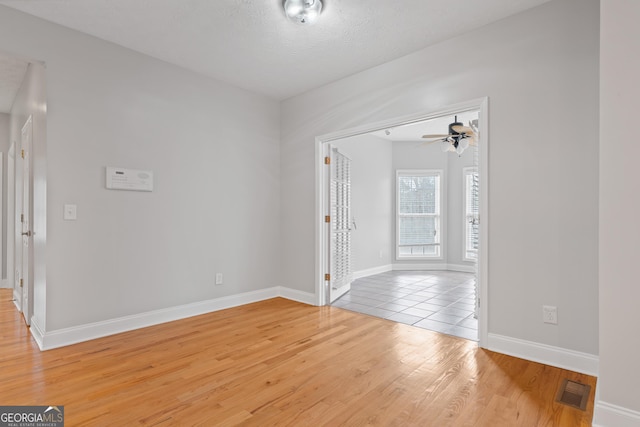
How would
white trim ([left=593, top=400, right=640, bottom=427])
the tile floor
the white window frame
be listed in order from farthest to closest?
the white window frame, the tile floor, white trim ([left=593, top=400, right=640, bottom=427])

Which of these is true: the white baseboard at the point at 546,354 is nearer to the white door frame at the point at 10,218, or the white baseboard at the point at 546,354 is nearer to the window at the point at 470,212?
the window at the point at 470,212

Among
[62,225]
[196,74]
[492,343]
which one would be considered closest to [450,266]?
[492,343]

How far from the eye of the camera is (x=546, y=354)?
2486 millimetres

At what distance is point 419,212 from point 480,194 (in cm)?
460

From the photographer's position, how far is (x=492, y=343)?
9.00 ft

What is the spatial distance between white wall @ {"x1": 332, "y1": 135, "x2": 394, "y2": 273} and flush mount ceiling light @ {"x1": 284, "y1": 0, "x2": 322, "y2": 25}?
302 centimetres

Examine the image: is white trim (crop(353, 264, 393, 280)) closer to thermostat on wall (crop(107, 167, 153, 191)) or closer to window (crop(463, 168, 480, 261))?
window (crop(463, 168, 480, 261))

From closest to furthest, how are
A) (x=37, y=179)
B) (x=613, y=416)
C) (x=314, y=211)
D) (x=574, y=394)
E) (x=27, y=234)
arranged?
(x=613, y=416), (x=574, y=394), (x=37, y=179), (x=27, y=234), (x=314, y=211)

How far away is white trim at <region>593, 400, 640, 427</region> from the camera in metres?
1.65

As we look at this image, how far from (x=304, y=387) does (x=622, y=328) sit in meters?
1.80

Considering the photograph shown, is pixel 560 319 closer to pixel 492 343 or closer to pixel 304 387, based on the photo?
pixel 492 343

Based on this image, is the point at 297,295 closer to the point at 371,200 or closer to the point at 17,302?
the point at 371,200

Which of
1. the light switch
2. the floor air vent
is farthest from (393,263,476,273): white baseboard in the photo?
the light switch

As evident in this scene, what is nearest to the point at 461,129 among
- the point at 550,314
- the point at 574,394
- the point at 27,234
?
the point at 550,314
